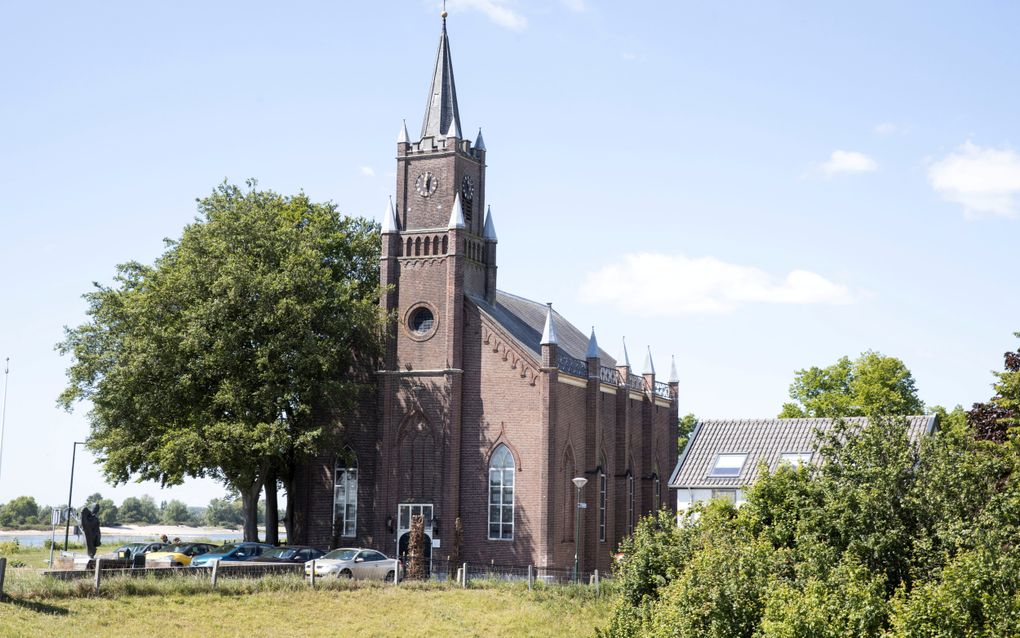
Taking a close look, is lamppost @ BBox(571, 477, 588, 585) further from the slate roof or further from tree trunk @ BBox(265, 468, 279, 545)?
tree trunk @ BBox(265, 468, 279, 545)

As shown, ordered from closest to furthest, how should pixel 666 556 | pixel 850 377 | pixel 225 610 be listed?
1. pixel 666 556
2. pixel 225 610
3. pixel 850 377

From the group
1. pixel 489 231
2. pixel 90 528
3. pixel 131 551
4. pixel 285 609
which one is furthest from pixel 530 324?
pixel 285 609

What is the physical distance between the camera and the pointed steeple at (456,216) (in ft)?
176

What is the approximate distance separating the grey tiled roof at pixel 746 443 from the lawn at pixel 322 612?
8.22 meters

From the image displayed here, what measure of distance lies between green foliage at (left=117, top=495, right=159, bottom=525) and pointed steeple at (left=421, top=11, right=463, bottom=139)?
120556 millimetres

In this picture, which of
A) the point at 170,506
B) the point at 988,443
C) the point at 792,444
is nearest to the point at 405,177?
the point at 792,444

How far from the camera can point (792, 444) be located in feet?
159

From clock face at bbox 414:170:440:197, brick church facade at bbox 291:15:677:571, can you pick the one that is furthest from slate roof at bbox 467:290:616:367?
clock face at bbox 414:170:440:197

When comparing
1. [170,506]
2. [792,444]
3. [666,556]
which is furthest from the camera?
[170,506]

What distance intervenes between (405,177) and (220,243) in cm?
1001

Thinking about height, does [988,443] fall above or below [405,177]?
below

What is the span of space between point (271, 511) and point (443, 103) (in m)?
21.0

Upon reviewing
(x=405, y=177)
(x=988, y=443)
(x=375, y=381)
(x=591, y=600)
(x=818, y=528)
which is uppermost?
(x=405, y=177)

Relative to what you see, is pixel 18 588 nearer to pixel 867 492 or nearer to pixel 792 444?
pixel 867 492
